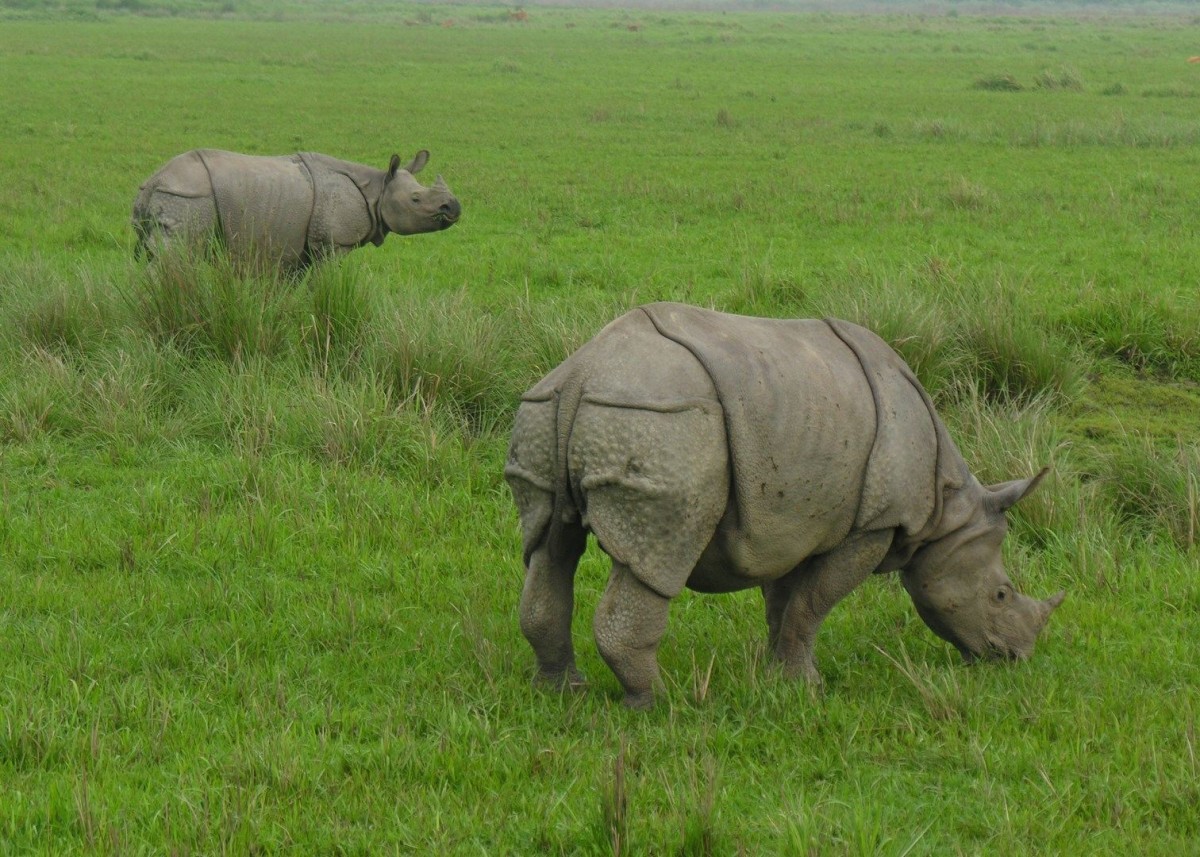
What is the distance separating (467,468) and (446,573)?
1309 mm

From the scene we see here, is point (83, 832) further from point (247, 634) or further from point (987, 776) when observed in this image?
point (987, 776)

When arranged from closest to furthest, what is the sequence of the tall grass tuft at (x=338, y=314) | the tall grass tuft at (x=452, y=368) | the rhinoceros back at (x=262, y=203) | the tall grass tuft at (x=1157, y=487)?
the tall grass tuft at (x=1157, y=487)
the tall grass tuft at (x=452, y=368)
the tall grass tuft at (x=338, y=314)
the rhinoceros back at (x=262, y=203)

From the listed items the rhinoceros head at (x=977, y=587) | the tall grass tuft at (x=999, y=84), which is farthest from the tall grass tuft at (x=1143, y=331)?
the tall grass tuft at (x=999, y=84)

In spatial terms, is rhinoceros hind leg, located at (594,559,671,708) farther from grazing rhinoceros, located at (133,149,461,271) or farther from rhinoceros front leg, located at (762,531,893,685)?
grazing rhinoceros, located at (133,149,461,271)

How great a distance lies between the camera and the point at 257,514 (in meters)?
6.95

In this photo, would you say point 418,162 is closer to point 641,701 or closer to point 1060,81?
point 641,701

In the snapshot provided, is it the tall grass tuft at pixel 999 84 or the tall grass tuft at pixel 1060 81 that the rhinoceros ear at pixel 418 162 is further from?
the tall grass tuft at pixel 1060 81

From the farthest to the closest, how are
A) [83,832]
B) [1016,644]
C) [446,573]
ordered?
1. [446,573]
2. [1016,644]
3. [83,832]

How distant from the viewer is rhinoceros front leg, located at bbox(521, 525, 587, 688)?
496 cm

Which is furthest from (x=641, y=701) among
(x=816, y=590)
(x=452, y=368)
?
(x=452, y=368)

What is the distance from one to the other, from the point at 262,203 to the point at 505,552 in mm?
5220

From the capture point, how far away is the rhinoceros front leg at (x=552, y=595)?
496cm

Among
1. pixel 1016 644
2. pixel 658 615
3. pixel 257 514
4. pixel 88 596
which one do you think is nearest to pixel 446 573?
pixel 257 514

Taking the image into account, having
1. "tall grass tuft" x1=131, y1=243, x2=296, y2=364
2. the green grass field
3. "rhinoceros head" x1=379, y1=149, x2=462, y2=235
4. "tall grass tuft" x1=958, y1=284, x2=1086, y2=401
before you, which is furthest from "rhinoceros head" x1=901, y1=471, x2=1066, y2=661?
"rhinoceros head" x1=379, y1=149, x2=462, y2=235
